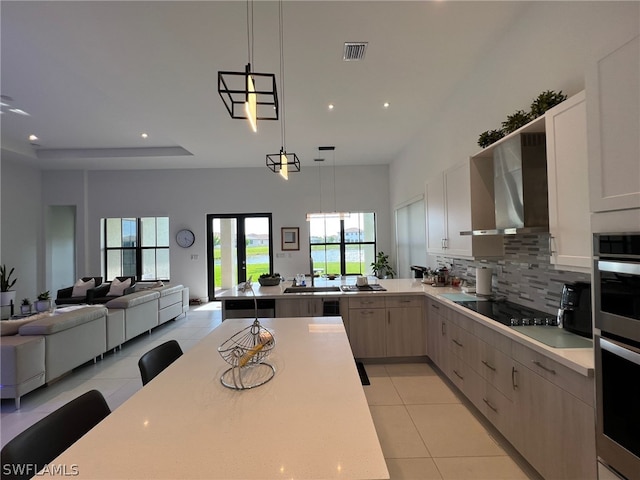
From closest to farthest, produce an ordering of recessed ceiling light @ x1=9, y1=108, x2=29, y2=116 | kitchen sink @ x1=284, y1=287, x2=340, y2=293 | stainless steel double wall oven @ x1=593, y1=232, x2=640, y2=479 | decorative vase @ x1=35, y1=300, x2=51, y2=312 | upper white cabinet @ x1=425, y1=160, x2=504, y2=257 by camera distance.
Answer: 1. stainless steel double wall oven @ x1=593, y1=232, x2=640, y2=479
2. upper white cabinet @ x1=425, y1=160, x2=504, y2=257
3. kitchen sink @ x1=284, y1=287, x2=340, y2=293
4. decorative vase @ x1=35, y1=300, x2=51, y2=312
5. recessed ceiling light @ x1=9, y1=108, x2=29, y2=116

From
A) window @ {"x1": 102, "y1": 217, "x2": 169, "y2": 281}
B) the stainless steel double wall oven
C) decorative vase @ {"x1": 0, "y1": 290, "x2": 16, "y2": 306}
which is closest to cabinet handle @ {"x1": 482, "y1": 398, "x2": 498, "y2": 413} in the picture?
the stainless steel double wall oven

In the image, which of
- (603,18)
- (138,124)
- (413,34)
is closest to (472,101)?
(413,34)

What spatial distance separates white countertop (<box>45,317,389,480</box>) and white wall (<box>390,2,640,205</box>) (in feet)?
7.92

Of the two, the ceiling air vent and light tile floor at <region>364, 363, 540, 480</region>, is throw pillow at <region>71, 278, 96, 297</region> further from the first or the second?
the ceiling air vent

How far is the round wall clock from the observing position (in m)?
7.41

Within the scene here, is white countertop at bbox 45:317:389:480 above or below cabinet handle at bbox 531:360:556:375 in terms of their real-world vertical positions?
above

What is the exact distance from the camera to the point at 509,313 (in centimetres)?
225

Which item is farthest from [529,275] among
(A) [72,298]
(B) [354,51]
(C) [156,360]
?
(A) [72,298]

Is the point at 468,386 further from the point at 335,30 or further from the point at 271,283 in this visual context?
the point at 335,30

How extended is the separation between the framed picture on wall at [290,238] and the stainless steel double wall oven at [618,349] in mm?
6403

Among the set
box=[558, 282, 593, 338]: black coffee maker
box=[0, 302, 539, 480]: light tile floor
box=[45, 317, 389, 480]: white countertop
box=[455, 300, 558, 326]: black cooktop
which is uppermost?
box=[558, 282, 593, 338]: black coffee maker

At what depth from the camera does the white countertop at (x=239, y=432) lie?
2.58 ft

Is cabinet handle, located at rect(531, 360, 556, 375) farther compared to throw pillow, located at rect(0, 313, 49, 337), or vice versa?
throw pillow, located at rect(0, 313, 49, 337)

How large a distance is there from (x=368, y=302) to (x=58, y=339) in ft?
11.4
